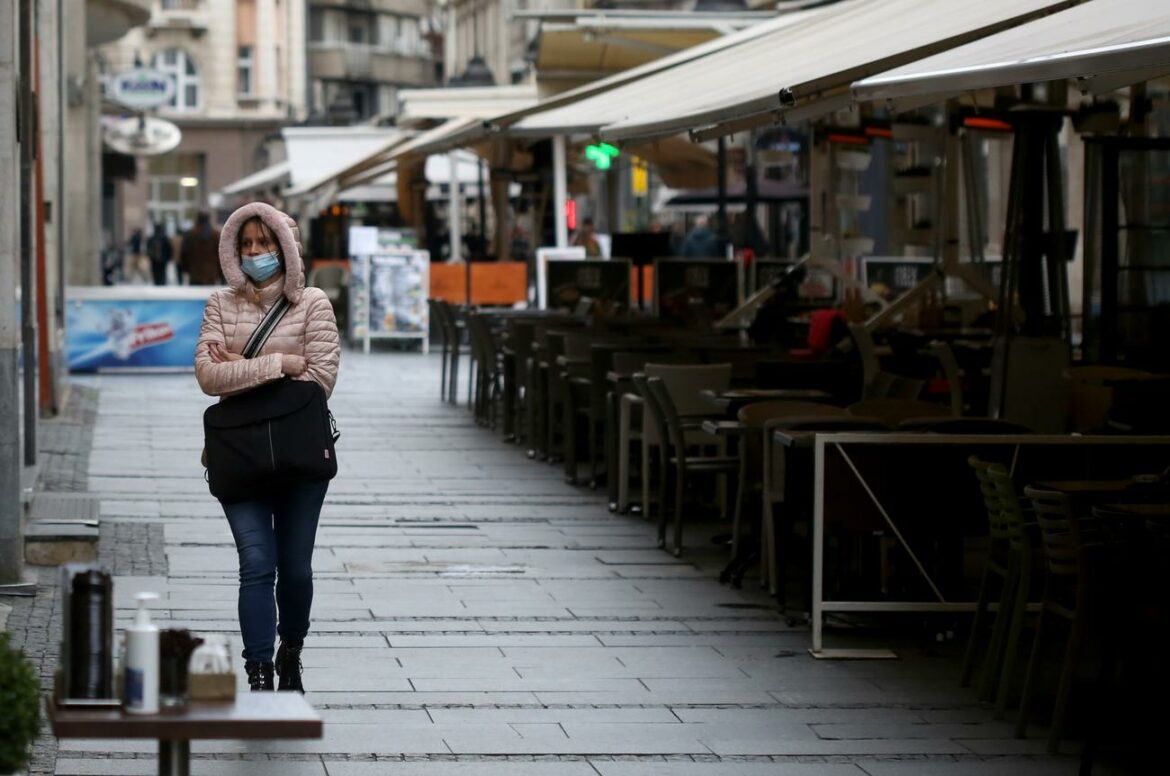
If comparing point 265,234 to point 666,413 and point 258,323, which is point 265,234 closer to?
point 258,323

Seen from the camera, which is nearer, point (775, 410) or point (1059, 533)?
point (1059, 533)

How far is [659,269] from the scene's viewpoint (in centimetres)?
2302

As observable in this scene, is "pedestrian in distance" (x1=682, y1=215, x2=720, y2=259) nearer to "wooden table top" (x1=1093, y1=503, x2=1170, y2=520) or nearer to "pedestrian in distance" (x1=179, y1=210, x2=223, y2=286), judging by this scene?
"pedestrian in distance" (x1=179, y1=210, x2=223, y2=286)

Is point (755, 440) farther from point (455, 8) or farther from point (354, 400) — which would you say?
point (455, 8)

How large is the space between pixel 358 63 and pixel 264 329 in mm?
91261

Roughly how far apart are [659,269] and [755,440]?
1192 centimetres

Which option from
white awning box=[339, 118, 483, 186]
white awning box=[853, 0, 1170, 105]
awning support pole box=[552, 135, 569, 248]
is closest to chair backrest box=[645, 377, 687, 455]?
white awning box=[853, 0, 1170, 105]

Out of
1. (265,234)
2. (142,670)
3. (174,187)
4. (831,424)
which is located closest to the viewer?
(142,670)

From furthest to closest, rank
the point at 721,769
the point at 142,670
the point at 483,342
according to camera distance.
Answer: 1. the point at 483,342
2. the point at 721,769
3. the point at 142,670

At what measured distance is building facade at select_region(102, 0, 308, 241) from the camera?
79375 millimetres

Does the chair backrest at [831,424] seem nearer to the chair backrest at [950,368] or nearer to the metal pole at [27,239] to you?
the chair backrest at [950,368]

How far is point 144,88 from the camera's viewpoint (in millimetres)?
47469

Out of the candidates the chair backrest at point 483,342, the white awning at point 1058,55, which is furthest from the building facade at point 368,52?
the white awning at point 1058,55

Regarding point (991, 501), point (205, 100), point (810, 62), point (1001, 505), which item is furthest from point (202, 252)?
point (205, 100)
